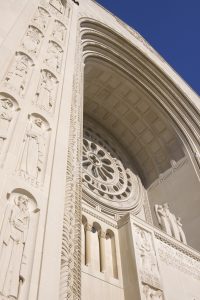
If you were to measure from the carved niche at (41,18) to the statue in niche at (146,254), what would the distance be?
416 centimetres

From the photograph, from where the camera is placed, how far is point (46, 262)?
2.85 m

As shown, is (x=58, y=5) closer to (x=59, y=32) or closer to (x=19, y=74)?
(x=59, y=32)

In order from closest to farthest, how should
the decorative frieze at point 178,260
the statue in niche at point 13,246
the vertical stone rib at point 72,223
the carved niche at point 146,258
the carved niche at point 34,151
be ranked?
1. the statue in niche at point 13,246
2. the vertical stone rib at point 72,223
3. the carved niche at point 34,151
4. the carved niche at point 146,258
5. the decorative frieze at point 178,260

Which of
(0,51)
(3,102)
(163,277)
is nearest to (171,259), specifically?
(163,277)

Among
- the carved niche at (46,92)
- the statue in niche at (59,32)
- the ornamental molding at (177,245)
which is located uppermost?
the statue in niche at (59,32)

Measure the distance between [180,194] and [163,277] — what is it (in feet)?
13.7

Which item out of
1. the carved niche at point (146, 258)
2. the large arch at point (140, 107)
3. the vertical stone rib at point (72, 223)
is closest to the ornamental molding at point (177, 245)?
the carved niche at point (146, 258)

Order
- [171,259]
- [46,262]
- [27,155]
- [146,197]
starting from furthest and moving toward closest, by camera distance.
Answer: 1. [146,197]
2. [171,259]
3. [27,155]
4. [46,262]

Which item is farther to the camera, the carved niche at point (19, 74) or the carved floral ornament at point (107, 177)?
the carved floral ornament at point (107, 177)

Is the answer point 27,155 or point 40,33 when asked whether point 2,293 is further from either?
point 40,33

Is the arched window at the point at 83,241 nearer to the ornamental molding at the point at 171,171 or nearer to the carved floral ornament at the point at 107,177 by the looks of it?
the carved floral ornament at the point at 107,177

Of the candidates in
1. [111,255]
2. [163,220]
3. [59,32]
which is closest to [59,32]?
[59,32]

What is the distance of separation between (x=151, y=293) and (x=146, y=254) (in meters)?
0.65

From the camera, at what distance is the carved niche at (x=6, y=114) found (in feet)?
11.8
